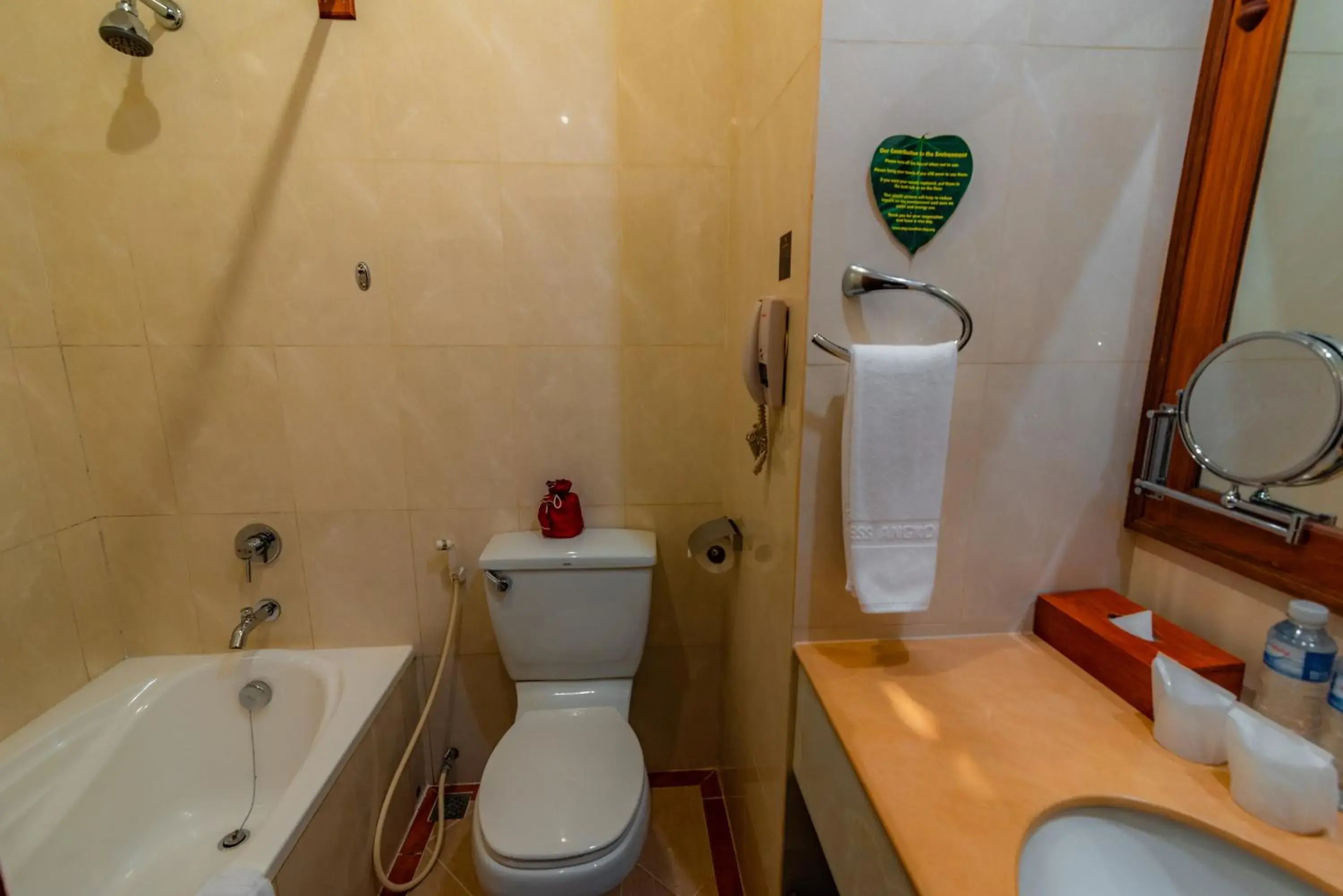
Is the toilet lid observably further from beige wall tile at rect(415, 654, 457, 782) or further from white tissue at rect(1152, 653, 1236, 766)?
white tissue at rect(1152, 653, 1236, 766)

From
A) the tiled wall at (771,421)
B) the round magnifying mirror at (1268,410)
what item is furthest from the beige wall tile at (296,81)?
the round magnifying mirror at (1268,410)

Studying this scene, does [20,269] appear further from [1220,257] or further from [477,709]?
[1220,257]

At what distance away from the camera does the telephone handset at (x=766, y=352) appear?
86cm

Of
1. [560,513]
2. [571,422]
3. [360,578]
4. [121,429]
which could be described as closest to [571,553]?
[560,513]

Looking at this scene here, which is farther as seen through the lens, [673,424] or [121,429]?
[673,424]

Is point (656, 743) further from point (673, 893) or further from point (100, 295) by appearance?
point (100, 295)

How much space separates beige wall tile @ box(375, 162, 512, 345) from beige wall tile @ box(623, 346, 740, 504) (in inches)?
15.1

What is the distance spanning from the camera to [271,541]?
1380 mm

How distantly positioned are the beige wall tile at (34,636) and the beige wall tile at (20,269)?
18.9 inches

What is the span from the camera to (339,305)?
130 cm

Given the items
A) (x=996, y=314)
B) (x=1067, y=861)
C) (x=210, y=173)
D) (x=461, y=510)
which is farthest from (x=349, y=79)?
(x=1067, y=861)

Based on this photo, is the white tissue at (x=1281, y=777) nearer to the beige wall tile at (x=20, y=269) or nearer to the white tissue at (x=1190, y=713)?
the white tissue at (x=1190, y=713)

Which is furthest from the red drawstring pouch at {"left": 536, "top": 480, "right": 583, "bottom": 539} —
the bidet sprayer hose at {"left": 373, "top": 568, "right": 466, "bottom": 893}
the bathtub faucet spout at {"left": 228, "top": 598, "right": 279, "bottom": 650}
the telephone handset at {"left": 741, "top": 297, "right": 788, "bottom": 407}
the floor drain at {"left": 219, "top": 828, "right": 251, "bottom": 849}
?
the floor drain at {"left": 219, "top": 828, "right": 251, "bottom": 849}

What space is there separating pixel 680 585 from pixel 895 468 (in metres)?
0.90
